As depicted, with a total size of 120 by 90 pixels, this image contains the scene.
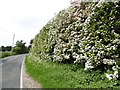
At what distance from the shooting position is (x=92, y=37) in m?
10.8

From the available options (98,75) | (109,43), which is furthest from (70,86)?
(109,43)

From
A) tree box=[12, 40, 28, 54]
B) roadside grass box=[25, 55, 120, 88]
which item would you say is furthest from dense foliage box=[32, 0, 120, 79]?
tree box=[12, 40, 28, 54]

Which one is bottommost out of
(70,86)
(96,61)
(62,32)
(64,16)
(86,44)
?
(70,86)

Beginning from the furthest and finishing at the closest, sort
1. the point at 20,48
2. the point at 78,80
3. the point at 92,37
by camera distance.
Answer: the point at 20,48 → the point at 92,37 → the point at 78,80

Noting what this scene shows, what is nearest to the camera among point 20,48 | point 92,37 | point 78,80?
point 78,80

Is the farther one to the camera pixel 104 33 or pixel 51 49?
pixel 51 49

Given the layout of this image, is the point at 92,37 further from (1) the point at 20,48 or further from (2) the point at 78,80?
(1) the point at 20,48

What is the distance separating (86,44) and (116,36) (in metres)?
1.72

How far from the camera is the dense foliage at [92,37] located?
32.2 feet

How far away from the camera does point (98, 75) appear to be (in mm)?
9531

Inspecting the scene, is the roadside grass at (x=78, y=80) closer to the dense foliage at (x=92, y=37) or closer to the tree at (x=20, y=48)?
the dense foliage at (x=92, y=37)

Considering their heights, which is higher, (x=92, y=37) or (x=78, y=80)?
(x=92, y=37)

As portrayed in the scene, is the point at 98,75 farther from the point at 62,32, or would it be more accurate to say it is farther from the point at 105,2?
the point at 62,32

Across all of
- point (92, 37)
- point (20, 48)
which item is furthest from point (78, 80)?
point (20, 48)
